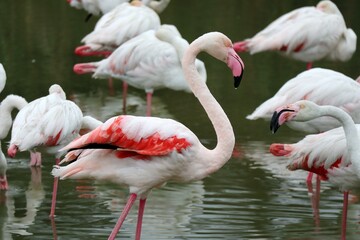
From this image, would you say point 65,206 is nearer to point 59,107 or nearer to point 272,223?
point 59,107

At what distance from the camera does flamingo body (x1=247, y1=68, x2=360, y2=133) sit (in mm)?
7961

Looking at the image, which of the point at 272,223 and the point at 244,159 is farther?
the point at 244,159

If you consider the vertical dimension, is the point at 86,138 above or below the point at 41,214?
above

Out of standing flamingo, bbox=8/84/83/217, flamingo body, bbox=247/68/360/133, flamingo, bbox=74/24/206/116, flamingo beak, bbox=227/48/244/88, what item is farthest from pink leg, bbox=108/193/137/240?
flamingo, bbox=74/24/206/116

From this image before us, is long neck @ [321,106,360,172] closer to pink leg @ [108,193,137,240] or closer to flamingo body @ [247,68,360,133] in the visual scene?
pink leg @ [108,193,137,240]

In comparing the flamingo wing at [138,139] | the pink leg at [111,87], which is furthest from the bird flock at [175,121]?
the pink leg at [111,87]

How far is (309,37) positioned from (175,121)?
5.20m

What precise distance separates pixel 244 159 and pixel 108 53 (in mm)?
3300

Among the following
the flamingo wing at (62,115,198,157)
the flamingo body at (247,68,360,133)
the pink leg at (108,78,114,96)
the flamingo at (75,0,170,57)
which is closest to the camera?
the flamingo wing at (62,115,198,157)

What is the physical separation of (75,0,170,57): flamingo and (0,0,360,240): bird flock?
1cm

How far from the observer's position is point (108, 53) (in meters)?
11.7

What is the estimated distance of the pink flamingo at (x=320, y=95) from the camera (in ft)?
26.1

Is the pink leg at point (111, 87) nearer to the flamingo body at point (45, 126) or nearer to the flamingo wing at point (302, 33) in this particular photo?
the flamingo wing at point (302, 33)

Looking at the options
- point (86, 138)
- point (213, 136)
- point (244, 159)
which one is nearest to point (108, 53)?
point (213, 136)
